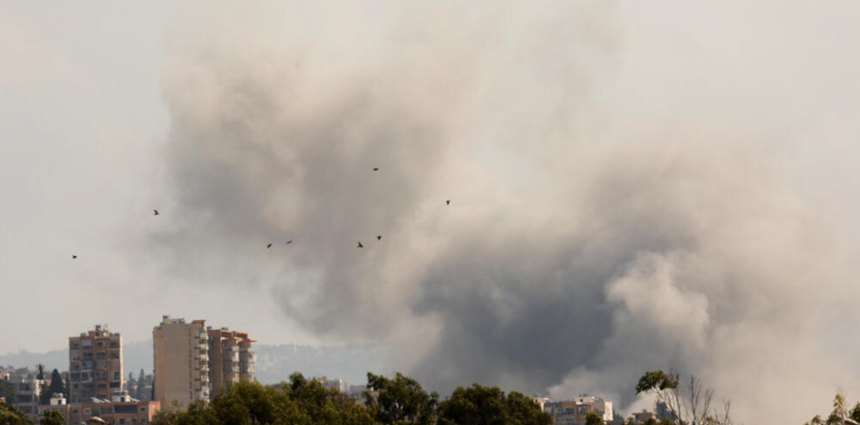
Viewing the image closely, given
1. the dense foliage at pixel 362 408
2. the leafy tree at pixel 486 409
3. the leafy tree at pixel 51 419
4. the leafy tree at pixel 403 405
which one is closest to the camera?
the dense foliage at pixel 362 408

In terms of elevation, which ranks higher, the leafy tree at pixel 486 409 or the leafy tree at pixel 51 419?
the leafy tree at pixel 51 419

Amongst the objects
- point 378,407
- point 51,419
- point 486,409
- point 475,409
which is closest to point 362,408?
point 378,407

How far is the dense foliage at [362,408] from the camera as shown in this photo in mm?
83312

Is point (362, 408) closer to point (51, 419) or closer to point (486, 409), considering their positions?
point (486, 409)

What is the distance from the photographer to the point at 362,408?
305 feet

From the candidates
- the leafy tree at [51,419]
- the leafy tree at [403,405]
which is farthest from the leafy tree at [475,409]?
the leafy tree at [51,419]

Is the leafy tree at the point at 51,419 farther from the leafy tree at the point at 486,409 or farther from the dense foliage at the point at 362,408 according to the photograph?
the leafy tree at the point at 486,409

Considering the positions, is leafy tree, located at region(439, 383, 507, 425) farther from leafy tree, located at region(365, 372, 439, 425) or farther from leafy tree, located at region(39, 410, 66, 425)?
leafy tree, located at region(39, 410, 66, 425)

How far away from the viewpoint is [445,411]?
92.1 m

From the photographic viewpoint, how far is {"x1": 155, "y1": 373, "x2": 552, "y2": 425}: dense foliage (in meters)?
83.3

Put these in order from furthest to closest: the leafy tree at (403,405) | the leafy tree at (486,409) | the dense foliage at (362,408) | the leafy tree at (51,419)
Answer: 1. the leafy tree at (51,419)
2. the leafy tree at (403,405)
3. the leafy tree at (486,409)
4. the dense foliage at (362,408)

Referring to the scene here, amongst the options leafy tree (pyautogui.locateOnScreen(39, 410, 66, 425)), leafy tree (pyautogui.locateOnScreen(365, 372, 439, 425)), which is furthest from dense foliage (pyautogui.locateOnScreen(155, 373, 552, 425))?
leafy tree (pyautogui.locateOnScreen(39, 410, 66, 425))

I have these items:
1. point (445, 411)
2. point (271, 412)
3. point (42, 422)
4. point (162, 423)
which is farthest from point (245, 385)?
point (42, 422)

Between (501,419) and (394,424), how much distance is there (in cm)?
807
